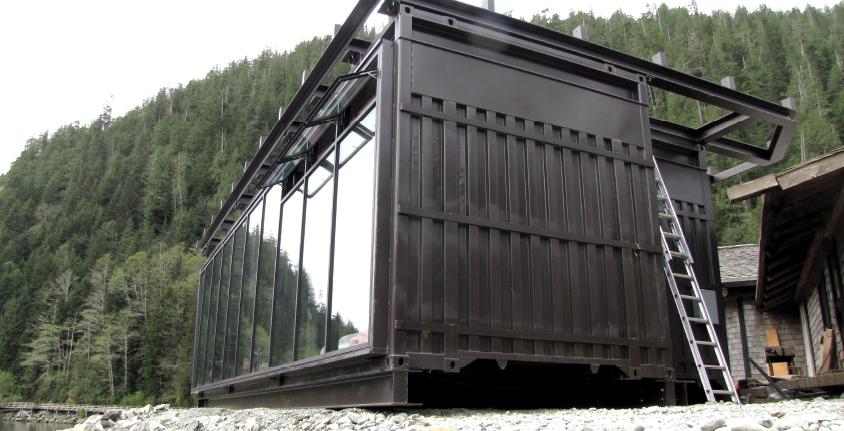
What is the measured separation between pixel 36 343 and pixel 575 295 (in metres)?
56.6

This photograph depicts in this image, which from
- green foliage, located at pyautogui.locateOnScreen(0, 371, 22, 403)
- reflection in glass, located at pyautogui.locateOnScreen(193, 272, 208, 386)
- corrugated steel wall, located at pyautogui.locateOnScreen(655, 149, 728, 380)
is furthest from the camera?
green foliage, located at pyautogui.locateOnScreen(0, 371, 22, 403)

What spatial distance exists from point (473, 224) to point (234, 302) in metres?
6.16

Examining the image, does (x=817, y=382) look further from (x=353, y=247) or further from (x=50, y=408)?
(x=50, y=408)

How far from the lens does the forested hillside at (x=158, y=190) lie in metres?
44.9

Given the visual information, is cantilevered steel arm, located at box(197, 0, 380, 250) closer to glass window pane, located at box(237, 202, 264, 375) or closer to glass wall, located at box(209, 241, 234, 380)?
glass window pane, located at box(237, 202, 264, 375)

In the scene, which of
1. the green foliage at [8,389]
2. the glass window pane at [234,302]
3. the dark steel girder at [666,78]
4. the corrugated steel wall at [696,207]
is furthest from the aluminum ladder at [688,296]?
the green foliage at [8,389]

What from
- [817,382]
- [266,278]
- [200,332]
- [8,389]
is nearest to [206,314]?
[200,332]

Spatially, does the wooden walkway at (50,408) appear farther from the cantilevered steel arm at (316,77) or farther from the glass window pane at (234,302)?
the cantilevered steel arm at (316,77)

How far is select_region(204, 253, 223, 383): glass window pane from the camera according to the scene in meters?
12.2

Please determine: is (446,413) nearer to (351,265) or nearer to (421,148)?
(351,265)

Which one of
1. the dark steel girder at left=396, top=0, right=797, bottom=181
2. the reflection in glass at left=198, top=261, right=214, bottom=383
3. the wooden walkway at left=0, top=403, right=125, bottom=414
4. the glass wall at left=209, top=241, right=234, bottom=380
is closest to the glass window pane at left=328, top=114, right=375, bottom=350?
the dark steel girder at left=396, top=0, right=797, bottom=181

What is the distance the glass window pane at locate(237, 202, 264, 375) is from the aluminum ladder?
208 inches

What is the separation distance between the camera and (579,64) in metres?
6.52

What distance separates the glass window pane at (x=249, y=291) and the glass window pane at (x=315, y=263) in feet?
7.36
